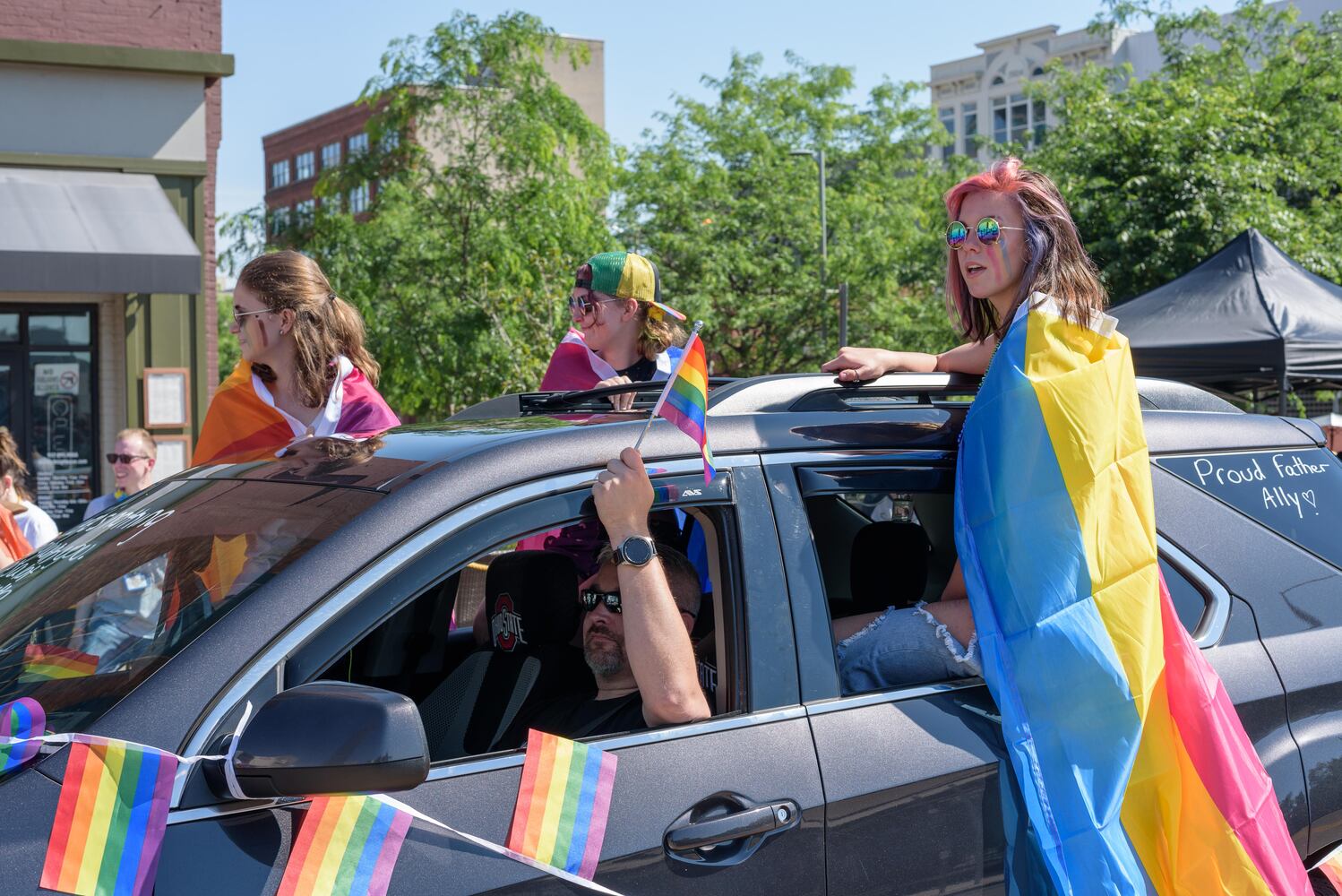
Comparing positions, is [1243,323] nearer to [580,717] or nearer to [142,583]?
[580,717]

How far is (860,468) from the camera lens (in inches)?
104

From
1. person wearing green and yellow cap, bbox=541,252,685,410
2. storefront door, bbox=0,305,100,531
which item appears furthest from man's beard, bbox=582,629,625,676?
storefront door, bbox=0,305,100,531

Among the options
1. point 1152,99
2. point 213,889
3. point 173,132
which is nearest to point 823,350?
point 1152,99

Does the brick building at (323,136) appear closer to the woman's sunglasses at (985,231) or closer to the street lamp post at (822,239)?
the street lamp post at (822,239)

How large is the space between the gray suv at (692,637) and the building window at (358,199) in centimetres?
1257

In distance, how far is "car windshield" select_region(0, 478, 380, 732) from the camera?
2.04 meters

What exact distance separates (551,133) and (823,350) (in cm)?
1104

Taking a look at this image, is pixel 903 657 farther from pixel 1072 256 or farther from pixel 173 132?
pixel 173 132

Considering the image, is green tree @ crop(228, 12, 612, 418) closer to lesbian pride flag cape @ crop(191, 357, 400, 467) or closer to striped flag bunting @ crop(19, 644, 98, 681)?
lesbian pride flag cape @ crop(191, 357, 400, 467)

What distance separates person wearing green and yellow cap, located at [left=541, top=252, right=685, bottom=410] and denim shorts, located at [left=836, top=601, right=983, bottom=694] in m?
1.75

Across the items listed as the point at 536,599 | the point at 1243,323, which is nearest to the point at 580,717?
the point at 536,599

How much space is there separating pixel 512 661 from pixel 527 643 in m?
0.07

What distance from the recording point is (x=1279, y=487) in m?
3.18

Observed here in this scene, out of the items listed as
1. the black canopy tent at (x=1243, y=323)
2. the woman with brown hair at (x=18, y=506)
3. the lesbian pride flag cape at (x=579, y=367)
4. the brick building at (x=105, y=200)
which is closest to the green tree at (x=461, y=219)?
the brick building at (x=105, y=200)
